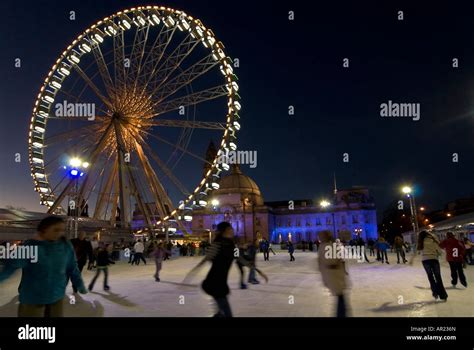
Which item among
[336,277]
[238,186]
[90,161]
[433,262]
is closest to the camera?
[336,277]

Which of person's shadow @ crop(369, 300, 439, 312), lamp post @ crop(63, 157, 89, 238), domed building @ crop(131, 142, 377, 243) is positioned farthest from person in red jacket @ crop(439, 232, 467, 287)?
domed building @ crop(131, 142, 377, 243)

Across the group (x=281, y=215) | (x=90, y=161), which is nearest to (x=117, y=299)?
(x=90, y=161)

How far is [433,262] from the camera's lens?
9578 mm

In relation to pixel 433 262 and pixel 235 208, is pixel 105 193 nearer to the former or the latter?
pixel 433 262

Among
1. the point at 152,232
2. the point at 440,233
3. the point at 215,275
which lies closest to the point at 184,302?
the point at 215,275

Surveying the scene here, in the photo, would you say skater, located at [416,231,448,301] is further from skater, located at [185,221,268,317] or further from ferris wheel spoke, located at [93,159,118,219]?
ferris wheel spoke, located at [93,159,118,219]

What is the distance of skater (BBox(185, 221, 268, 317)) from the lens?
554cm

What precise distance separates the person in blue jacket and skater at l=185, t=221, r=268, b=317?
1.86 metres

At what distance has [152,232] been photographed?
35.0m

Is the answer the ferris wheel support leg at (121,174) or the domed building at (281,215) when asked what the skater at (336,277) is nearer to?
the ferris wheel support leg at (121,174)

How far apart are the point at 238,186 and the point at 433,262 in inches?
3658

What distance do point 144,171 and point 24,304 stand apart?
2710cm

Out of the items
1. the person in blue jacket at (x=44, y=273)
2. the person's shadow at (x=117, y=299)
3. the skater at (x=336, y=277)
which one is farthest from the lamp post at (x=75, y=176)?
the skater at (x=336, y=277)
